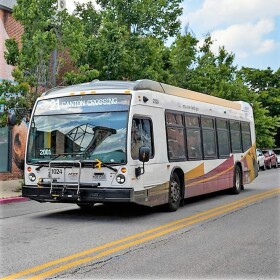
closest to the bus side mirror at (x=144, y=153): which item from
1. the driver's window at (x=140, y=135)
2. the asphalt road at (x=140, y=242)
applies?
the driver's window at (x=140, y=135)

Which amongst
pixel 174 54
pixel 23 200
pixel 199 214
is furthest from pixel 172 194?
pixel 174 54

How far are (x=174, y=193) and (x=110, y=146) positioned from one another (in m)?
2.53

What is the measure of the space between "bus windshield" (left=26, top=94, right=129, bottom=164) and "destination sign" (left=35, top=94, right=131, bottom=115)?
0.02 meters

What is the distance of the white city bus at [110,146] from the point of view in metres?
9.55

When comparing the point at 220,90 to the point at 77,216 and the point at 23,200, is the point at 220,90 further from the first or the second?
the point at 77,216

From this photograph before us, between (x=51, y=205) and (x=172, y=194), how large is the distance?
3.71 meters

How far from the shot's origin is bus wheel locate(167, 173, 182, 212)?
36.5 ft

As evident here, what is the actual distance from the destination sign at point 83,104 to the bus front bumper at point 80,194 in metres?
1.70

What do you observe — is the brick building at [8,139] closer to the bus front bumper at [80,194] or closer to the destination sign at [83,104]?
the destination sign at [83,104]

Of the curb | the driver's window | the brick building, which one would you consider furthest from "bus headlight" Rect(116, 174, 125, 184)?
the brick building

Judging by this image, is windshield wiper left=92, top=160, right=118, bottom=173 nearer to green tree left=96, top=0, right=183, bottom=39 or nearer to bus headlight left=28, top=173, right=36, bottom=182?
bus headlight left=28, top=173, right=36, bottom=182

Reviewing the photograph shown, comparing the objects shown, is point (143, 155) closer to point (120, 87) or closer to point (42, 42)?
point (120, 87)

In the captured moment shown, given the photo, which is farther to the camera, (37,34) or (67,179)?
(37,34)

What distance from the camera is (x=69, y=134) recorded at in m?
10.0
